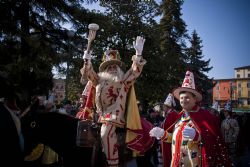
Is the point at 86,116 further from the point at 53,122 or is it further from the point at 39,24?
the point at 39,24

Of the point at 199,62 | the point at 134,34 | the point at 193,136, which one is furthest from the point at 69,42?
the point at 199,62

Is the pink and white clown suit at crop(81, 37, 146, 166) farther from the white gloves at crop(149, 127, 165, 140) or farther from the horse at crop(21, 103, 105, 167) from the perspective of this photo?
the white gloves at crop(149, 127, 165, 140)

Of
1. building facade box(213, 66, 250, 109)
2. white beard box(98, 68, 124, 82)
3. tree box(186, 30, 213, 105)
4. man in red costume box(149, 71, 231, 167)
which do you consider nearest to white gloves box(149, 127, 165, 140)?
man in red costume box(149, 71, 231, 167)

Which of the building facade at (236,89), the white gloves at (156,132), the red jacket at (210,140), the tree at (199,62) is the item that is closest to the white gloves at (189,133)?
the red jacket at (210,140)

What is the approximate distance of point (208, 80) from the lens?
45.5m

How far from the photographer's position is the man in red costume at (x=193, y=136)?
426cm

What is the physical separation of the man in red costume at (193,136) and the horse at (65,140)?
103cm

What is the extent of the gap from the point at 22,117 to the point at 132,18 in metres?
20.6

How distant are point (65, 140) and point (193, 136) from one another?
187 cm

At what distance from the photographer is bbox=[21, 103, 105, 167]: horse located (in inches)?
180

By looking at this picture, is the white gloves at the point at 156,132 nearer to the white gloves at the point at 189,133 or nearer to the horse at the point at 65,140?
the white gloves at the point at 189,133

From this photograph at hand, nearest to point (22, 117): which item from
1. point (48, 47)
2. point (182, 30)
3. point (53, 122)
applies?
point (53, 122)

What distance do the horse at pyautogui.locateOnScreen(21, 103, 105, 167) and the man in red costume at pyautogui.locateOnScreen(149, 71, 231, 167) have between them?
1.03m

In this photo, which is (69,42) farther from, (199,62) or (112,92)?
(199,62)
